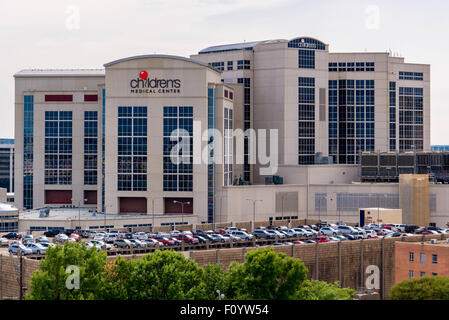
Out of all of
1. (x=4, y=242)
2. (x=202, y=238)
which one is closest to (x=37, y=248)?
(x=4, y=242)

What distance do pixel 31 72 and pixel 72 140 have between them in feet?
54.6

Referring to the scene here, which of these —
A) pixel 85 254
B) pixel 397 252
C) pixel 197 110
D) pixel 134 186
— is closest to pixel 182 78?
pixel 197 110

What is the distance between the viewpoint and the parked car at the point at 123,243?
104m

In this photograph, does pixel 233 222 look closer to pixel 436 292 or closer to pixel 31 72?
pixel 31 72

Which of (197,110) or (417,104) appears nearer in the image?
(197,110)

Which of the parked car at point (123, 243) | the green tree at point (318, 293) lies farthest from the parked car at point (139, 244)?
the green tree at point (318, 293)

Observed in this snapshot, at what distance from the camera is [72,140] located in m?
161

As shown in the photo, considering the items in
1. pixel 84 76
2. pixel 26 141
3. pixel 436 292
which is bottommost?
pixel 436 292

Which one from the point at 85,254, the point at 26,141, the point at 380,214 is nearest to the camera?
the point at 85,254

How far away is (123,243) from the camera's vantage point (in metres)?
104

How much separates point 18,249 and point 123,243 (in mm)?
13818

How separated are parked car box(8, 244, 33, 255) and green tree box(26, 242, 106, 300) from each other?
977 inches

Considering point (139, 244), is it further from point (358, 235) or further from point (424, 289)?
point (424, 289)

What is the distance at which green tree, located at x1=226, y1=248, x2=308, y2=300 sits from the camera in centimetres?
6750
